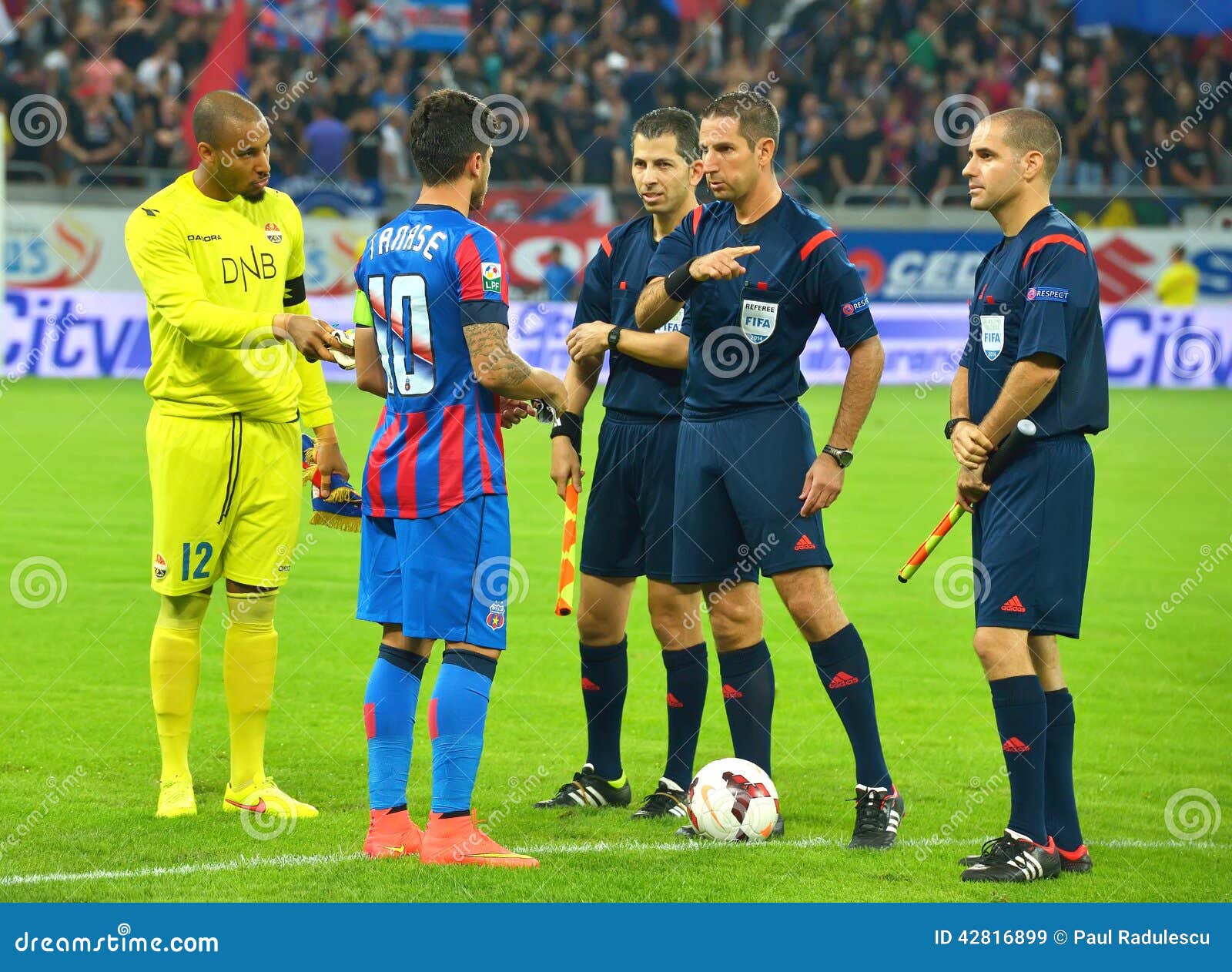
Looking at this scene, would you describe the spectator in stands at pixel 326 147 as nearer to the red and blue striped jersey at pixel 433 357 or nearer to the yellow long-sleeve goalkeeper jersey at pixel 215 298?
the yellow long-sleeve goalkeeper jersey at pixel 215 298

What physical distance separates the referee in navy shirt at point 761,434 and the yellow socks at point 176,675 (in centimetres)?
184

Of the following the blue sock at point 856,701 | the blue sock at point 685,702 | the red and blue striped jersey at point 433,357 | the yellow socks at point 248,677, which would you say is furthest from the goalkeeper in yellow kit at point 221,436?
the blue sock at point 856,701

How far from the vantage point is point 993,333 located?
17.0ft

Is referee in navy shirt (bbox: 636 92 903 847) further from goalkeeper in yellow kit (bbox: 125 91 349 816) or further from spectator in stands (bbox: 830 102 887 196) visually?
spectator in stands (bbox: 830 102 887 196)

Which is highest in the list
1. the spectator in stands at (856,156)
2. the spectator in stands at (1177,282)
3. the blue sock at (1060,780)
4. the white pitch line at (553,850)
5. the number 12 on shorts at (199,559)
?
the spectator in stands at (856,156)

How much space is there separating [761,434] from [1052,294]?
114 centimetres

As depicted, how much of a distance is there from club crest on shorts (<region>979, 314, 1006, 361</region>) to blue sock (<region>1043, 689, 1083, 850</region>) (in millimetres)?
1156

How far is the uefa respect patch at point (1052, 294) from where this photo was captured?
491 centimetres

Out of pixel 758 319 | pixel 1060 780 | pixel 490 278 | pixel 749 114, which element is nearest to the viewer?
pixel 490 278

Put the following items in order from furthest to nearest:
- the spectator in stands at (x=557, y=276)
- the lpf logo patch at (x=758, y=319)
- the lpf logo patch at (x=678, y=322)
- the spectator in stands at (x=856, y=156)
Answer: the spectator in stands at (x=856, y=156)
the spectator in stands at (x=557, y=276)
the lpf logo patch at (x=678, y=322)
the lpf logo patch at (x=758, y=319)

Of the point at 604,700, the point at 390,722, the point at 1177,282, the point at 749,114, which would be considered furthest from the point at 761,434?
the point at 1177,282

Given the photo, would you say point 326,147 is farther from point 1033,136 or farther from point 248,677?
point 1033,136

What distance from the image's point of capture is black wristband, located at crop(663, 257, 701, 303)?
536 centimetres

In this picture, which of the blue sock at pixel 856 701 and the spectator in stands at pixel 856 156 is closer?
the blue sock at pixel 856 701
